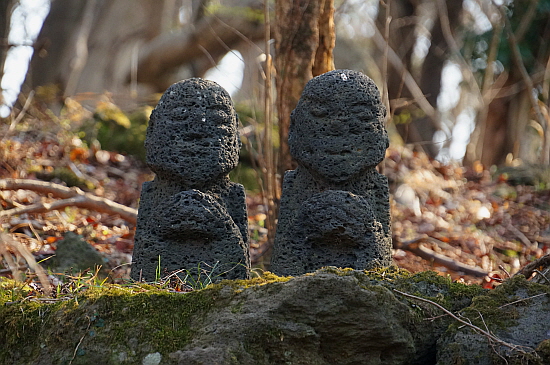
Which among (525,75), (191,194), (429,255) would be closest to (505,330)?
(191,194)

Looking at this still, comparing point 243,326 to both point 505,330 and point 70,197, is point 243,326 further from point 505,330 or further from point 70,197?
point 70,197

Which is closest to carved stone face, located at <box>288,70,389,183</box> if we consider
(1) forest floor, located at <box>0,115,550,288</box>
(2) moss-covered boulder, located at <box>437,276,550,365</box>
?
(2) moss-covered boulder, located at <box>437,276,550,365</box>

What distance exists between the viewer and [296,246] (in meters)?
4.07

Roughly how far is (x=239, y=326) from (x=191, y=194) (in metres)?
1.26

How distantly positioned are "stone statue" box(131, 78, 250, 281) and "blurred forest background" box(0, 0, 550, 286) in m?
1.54

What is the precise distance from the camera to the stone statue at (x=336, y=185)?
3.97 meters

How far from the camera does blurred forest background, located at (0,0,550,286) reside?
612 centimetres

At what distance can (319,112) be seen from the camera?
415cm

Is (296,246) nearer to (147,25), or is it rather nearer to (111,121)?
(111,121)

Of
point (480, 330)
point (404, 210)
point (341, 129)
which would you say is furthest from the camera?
point (404, 210)

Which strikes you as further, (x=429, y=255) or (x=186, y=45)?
(x=186, y=45)

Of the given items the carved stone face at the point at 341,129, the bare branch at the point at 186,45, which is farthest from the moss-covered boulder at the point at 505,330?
the bare branch at the point at 186,45

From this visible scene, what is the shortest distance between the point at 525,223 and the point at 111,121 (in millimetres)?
5742

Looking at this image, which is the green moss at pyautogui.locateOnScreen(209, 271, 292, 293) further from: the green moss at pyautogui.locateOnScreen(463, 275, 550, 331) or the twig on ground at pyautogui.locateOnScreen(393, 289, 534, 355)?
the green moss at pyautogui.locateOnScreen(463, 275, 550, 331)
